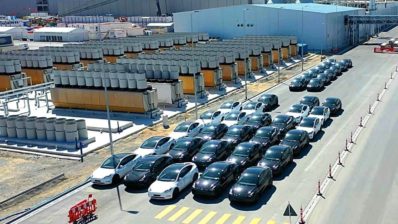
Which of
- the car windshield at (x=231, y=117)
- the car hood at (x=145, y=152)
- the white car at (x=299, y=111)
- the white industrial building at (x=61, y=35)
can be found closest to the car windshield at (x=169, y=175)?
the car hood at (x=145, y=152)

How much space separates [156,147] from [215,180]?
745 cm

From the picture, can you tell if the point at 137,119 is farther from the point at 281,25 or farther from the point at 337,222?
the point at 281,25

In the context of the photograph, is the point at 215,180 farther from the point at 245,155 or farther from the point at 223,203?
the point at 245,155

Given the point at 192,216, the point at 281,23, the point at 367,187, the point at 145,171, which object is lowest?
the point at 192,216

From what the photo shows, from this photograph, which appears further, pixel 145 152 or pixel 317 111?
pixel 317 111

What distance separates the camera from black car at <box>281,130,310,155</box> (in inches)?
1145

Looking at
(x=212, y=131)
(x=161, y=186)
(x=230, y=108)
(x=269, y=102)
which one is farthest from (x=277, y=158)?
(x=269, y=102)

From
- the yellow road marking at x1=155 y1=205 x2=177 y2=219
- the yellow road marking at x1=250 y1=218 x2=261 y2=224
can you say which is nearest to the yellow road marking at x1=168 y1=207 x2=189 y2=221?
the yellow road marking at x1=155 y1=205 x2=177 y2=219

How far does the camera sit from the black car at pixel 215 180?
77.7 ft

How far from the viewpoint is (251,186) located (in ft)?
75.2

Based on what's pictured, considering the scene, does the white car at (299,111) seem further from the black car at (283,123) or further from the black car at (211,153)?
the black car at (211,153)

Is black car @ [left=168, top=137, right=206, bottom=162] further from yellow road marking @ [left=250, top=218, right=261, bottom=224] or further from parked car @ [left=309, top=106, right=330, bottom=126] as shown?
parked car @ [left=309, top=106, right=330, bottom=126]

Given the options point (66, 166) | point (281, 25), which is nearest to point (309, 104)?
point (66, 166)

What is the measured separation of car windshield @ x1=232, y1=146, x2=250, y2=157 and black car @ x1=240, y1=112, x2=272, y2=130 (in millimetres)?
5905
